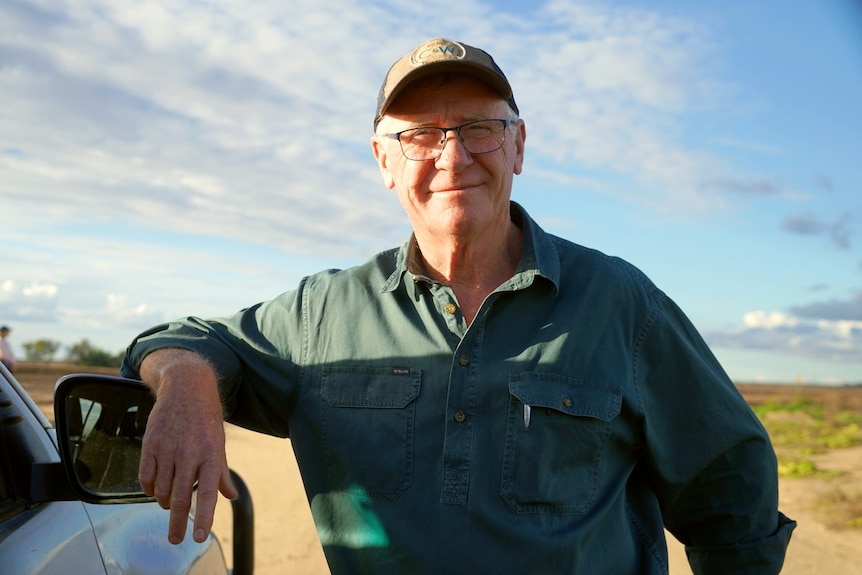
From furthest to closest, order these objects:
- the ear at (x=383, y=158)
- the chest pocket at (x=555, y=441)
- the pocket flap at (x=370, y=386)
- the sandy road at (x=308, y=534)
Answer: the sandy road at (x=308, y=534), the ear at (x=383, y=158), the pocket flap at (x=370, y=386), the chest pocket at (x=555, y=441)

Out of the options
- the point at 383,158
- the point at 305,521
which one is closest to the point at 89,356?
the point at 305,521

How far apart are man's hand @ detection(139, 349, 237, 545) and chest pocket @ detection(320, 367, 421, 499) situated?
0.46 meters

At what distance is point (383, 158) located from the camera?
3270 mm

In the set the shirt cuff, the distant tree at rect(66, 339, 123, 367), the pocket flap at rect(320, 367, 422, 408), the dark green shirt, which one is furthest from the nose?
the distant tree at rect(66, 339, 123, 367)

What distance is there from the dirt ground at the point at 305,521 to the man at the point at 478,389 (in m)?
5.08

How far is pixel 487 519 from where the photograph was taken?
2.49 meters

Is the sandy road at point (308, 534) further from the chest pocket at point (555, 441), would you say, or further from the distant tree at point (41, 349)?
the distant tree at point (41, 349)

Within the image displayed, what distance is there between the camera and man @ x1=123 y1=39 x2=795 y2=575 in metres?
2.54

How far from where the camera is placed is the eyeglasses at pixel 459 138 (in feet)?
9.80

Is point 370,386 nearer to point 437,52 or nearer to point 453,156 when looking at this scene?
point 453,156

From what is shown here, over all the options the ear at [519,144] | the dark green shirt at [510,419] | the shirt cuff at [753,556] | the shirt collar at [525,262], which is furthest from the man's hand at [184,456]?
the shirt cuff at [753,556]

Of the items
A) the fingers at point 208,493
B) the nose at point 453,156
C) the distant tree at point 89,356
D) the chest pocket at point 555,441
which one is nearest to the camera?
the fingers at point 208,493

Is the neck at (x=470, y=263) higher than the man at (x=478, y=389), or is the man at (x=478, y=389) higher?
the neck at (x=470, y=263)

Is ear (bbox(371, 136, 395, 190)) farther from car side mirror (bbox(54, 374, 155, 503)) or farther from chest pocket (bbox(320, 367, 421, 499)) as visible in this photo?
car side mirror (bbox(54, 374, 155, 503))
